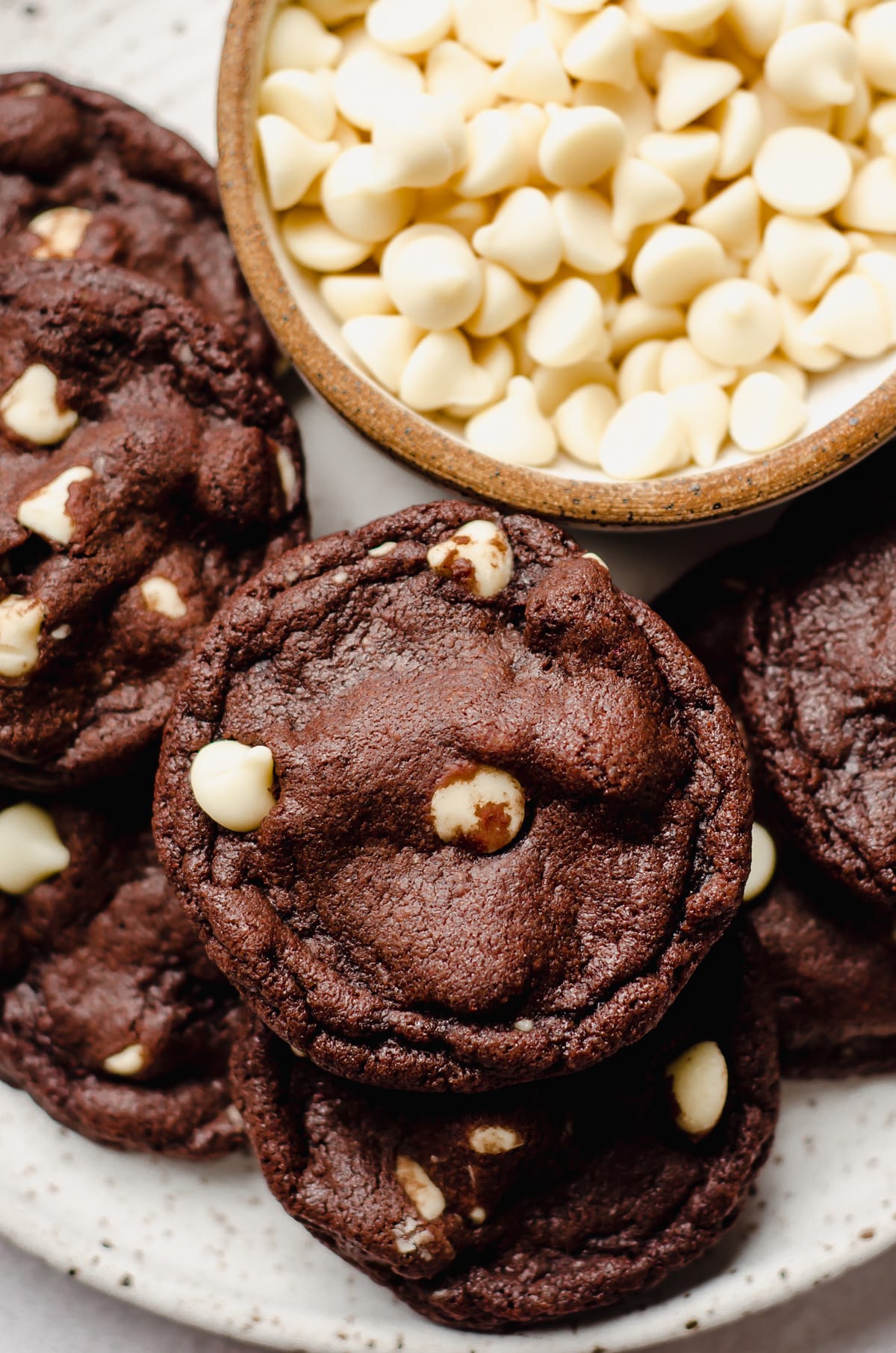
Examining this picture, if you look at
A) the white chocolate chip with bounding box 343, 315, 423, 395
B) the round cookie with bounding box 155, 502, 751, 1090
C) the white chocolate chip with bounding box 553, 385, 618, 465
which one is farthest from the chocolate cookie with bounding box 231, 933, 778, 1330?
the white chocolate chip with bounding box 343, 315, 423, 395

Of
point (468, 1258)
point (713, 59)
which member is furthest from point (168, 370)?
point (468, 1258)

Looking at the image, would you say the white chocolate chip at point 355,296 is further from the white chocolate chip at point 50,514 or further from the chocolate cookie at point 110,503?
the white chocolate chip at point 50,514

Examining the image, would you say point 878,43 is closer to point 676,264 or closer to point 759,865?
point 676,264

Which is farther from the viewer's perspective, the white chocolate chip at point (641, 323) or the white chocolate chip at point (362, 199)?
the white chocolate chip at point (641, 323)

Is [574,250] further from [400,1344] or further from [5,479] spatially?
[400,1344]

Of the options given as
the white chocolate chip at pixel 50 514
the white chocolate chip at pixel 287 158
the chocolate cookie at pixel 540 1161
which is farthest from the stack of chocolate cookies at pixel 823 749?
the white chocolate chip at pixel 50 514

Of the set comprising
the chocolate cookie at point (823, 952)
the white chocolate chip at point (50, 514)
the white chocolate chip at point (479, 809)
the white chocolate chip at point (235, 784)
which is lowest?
the chocolate cookie at point (823, 952)
